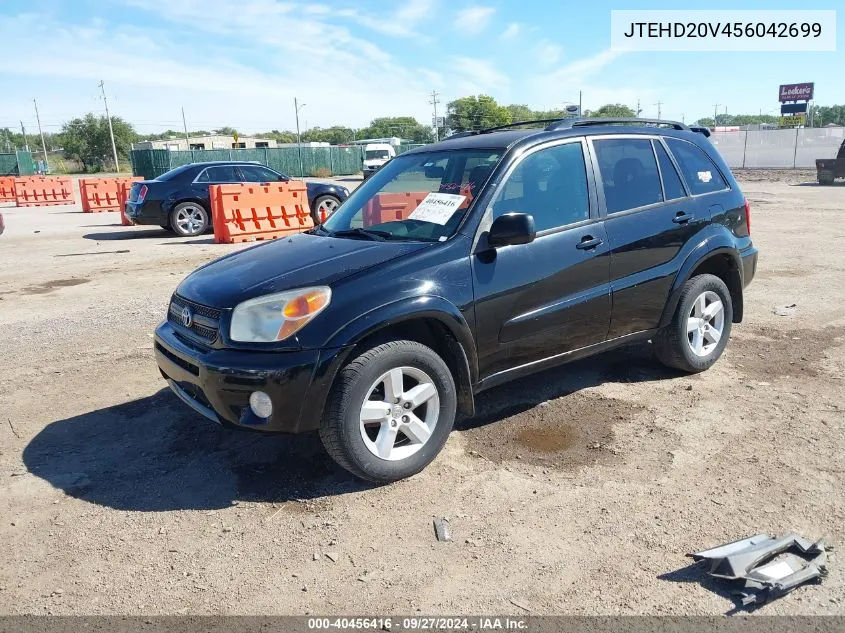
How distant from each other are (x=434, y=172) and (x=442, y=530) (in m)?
2.36

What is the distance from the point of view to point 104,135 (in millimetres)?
82812

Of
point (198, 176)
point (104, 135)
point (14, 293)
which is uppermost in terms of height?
point (104, 135)

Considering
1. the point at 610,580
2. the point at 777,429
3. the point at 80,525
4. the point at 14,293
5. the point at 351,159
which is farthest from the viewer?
the point at 351,159

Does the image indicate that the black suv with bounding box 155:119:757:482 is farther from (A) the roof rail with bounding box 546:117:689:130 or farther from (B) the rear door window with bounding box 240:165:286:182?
(B) the rear door window with bounding box 240:165:286:182

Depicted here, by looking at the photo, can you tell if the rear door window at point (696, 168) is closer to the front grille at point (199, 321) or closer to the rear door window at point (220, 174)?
the front grille at point (199, 321)

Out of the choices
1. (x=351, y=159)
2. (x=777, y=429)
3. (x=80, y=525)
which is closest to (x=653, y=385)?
(x=777, y=429)

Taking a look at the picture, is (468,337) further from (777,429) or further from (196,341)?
(777,429)

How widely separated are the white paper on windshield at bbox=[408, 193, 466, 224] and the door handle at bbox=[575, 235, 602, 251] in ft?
2.66

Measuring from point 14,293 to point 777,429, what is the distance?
8.97m

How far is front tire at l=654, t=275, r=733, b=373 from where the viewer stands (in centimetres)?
496

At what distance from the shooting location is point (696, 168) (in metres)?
A: 5.20

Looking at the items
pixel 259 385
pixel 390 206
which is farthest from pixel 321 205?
pixel 259 385

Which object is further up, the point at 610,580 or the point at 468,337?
the point at 468,337

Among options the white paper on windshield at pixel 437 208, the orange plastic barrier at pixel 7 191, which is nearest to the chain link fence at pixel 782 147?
the orange plastic barrier at pixel 7 191
